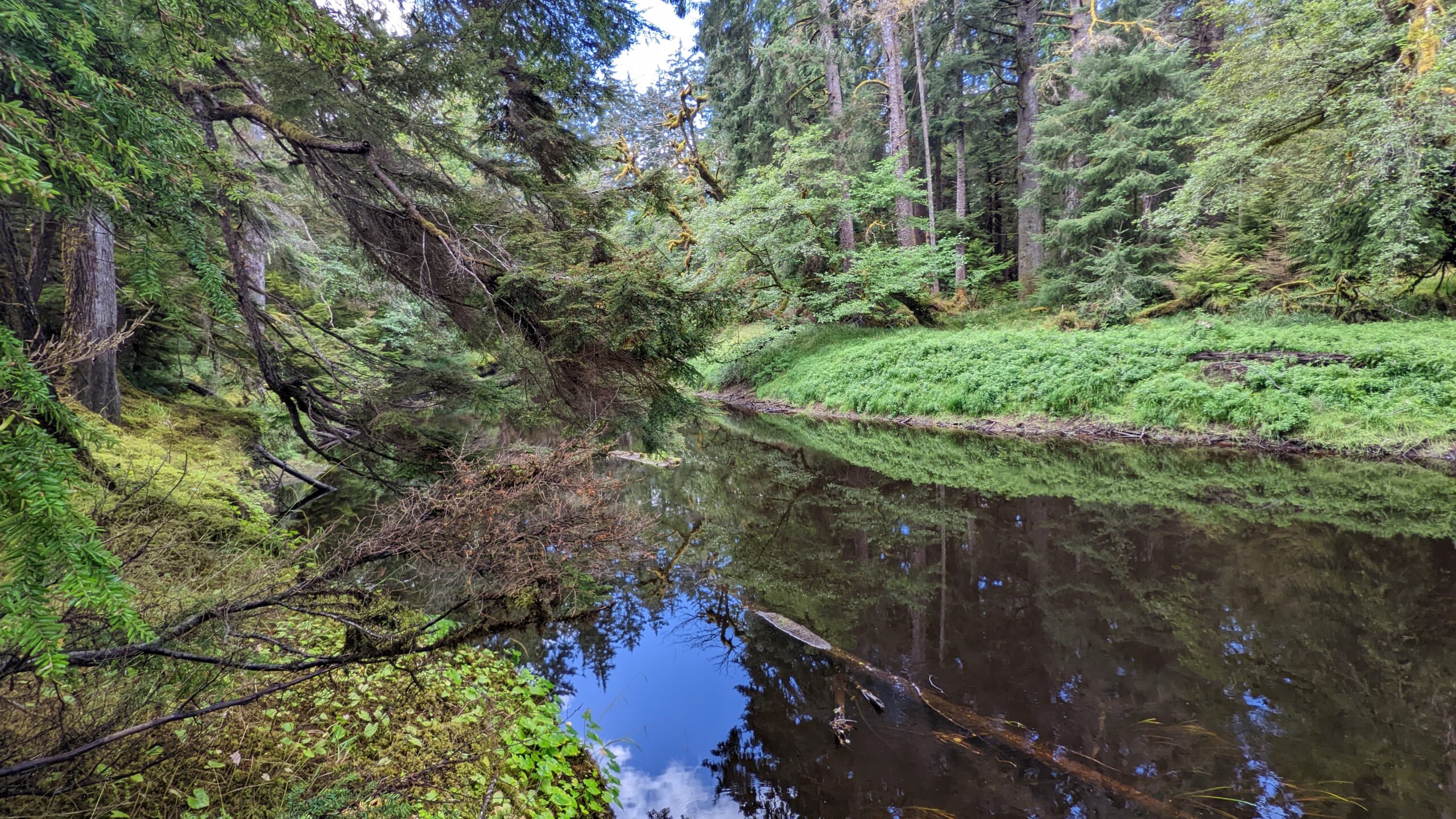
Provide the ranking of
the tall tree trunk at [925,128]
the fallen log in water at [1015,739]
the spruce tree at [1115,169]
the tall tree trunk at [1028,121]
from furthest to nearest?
the tall tree trunk at [1028,121], the tall tree trunk at [925,128], the spruce tree at [1115,169], the fallen log in water at [1015,739]

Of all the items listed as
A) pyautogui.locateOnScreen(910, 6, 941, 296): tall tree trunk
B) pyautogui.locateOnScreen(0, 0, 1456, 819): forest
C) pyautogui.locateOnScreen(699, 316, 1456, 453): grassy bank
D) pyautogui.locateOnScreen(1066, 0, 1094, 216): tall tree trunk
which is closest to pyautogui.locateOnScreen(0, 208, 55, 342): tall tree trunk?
pyautogui.locateOnScreen(0, 0, 1456, 819): forest

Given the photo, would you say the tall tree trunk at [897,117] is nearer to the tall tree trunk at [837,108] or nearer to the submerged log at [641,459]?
the tall tree trunk at [837,108]

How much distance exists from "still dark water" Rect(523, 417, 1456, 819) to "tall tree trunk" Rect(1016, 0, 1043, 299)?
37.2 ft

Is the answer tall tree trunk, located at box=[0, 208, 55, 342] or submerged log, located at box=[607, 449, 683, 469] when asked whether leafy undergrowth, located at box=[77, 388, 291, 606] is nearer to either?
tall tree trunk, located at box=[0, 208, 55, 342]

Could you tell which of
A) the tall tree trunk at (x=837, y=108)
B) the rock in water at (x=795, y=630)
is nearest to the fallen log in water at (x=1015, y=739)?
the rock in water at (x=795, y=630)

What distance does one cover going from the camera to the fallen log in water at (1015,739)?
2697 mm

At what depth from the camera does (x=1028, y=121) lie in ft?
60.0

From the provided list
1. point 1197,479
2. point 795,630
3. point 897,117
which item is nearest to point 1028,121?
point 897,117

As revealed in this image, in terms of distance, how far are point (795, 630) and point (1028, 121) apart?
1957cm

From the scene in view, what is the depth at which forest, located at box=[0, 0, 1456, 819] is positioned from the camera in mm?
1950

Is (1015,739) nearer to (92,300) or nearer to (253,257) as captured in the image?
(92,300)

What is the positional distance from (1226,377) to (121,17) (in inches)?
497

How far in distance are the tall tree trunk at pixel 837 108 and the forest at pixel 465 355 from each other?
2954mm

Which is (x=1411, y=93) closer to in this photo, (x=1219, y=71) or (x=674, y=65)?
(x=1219, y=71)
